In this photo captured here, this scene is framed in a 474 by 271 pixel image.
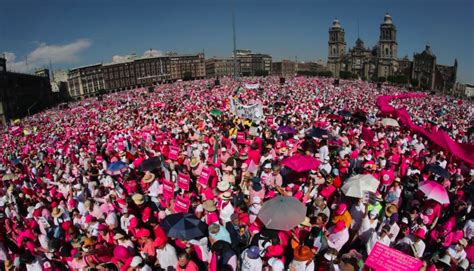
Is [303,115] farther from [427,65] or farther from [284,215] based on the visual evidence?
[427,65]

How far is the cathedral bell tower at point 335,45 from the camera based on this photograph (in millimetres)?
123375

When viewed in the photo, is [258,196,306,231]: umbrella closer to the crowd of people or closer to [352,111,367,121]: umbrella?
the crowd of people

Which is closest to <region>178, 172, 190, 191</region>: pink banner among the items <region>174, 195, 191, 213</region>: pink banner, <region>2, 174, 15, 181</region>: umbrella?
Answer: <region>174, 195, 191, 213</region>: pink banner

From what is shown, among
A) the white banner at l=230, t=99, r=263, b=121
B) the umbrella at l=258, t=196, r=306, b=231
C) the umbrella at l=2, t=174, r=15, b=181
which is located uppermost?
the white banner at l=230, t=99, r=263, b=121

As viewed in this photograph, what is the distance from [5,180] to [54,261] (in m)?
5.82

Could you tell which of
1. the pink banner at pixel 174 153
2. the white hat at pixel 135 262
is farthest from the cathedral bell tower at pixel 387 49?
the white hat at pixel 135 262

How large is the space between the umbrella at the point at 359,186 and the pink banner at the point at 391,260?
67.7 inches

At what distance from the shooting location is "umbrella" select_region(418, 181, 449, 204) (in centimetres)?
511

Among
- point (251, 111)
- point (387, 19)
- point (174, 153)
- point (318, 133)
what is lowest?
point (174, 153)

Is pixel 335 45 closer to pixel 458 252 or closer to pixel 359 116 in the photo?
pixel 359 116

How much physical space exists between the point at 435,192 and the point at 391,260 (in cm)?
238

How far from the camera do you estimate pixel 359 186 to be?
5.31m

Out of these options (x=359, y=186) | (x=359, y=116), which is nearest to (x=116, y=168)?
(x=359, y=186)

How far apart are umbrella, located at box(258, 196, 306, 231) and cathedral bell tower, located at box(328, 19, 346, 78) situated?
417ft
